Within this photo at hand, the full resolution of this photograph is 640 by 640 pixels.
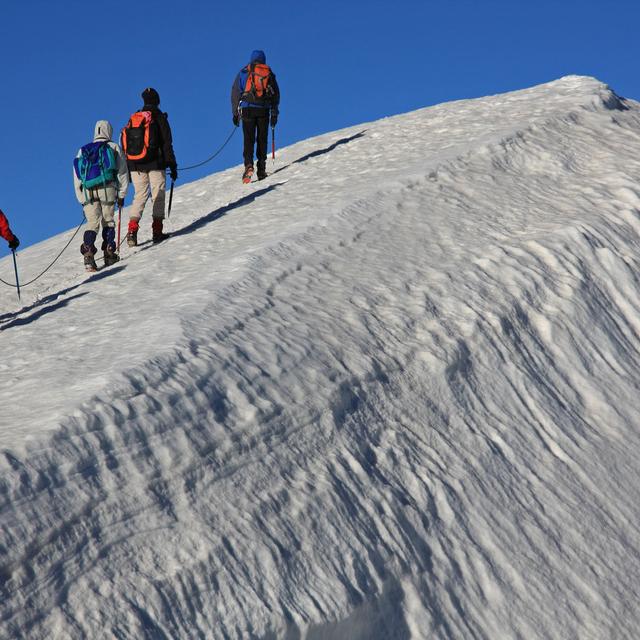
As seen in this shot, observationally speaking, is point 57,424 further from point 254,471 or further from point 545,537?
point 545,537

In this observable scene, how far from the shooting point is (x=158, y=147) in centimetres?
1155

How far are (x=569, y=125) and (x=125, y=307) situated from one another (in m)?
7.70

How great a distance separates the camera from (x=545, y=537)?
5.91 meters

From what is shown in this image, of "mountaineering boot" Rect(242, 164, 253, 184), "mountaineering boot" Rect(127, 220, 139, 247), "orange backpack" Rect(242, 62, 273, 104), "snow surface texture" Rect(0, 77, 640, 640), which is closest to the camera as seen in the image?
"snow surface texture" Rect(0, 77, 640, 640)

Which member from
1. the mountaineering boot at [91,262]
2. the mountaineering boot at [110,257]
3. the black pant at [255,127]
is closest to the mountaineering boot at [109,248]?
the mountaineering boot at [110,257]

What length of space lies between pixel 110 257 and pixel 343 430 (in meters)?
5.82

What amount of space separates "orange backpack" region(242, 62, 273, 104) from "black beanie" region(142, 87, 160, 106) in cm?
255

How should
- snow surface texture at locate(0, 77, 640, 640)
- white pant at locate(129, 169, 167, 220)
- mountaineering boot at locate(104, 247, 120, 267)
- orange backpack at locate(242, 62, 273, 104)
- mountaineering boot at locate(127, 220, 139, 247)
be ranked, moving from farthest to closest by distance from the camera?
orange backpack at locate(242, 62, 273, 104) → mountaineering boot at locate(127, 220, 139, 247) → white pant at locate(129, 169, 167, 220) → mountaineering boot at locate(104, 247, 120, 267) → snow surface texture at locate(0, 77, 640, 640)

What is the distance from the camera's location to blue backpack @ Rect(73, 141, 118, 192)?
36.2 ft

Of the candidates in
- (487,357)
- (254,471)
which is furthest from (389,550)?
(487,357)

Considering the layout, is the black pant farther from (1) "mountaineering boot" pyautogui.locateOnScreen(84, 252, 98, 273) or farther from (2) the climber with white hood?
(1) "mountaineering boot" pyautogui.locateOnScreen(84, 252, 98, 273)

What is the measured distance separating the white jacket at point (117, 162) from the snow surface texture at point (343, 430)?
142 cm

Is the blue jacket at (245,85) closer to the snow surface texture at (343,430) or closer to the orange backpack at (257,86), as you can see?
the orange backpack at (257,86)

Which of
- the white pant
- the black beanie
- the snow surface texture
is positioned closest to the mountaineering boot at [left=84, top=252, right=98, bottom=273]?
the white pant
